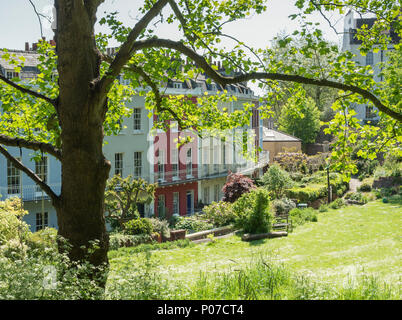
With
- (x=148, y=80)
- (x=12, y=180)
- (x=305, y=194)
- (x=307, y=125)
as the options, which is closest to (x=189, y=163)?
(x=305, y=194)

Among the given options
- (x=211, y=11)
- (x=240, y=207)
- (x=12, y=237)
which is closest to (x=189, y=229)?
(x=240, y=207)

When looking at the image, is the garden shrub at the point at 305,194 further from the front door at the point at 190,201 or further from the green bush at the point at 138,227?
the green bush at the point at 138,227

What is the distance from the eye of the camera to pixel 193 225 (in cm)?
2359

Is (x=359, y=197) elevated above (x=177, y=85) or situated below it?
below

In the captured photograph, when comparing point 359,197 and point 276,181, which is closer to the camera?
point 276,181

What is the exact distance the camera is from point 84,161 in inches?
246

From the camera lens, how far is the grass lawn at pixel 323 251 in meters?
11.9

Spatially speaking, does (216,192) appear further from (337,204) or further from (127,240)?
(127,240)

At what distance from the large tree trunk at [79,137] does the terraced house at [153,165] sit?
17133 millimetres

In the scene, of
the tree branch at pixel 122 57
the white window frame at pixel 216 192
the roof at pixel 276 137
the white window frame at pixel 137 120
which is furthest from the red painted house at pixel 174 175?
the tree branch at pixel 122 57

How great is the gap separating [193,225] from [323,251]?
827 centimetres
